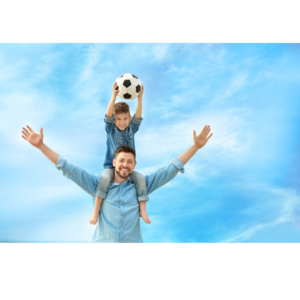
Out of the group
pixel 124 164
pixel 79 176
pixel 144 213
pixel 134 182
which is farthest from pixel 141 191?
pixel 79 176

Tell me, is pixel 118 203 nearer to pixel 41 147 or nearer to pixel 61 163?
pixel 61 163

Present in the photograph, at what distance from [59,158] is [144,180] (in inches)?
52.2

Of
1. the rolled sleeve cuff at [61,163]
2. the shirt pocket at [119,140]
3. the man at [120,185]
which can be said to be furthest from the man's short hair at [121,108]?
the rolled sleeve cuff at [61,163]

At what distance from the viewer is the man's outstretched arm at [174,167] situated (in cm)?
493

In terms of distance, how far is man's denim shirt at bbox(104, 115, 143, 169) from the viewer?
18.0ft

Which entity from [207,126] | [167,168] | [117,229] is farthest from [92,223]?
[207,126]

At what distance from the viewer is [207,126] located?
16.5 feet

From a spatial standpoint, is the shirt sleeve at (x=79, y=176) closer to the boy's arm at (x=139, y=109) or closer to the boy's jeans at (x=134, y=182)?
the boy's jeans at (x=134, y=182)

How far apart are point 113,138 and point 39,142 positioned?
1.40 meters

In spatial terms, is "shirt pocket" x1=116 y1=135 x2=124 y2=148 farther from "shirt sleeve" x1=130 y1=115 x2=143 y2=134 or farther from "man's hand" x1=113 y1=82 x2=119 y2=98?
"man's hand" x1=113 y1=82 x2=119 y2=98

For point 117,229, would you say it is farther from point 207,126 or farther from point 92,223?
point 207,126

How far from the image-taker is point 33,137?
453 centimetres

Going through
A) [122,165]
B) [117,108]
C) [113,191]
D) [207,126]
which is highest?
[117,108]

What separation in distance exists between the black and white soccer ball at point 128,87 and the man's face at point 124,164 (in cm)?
128
